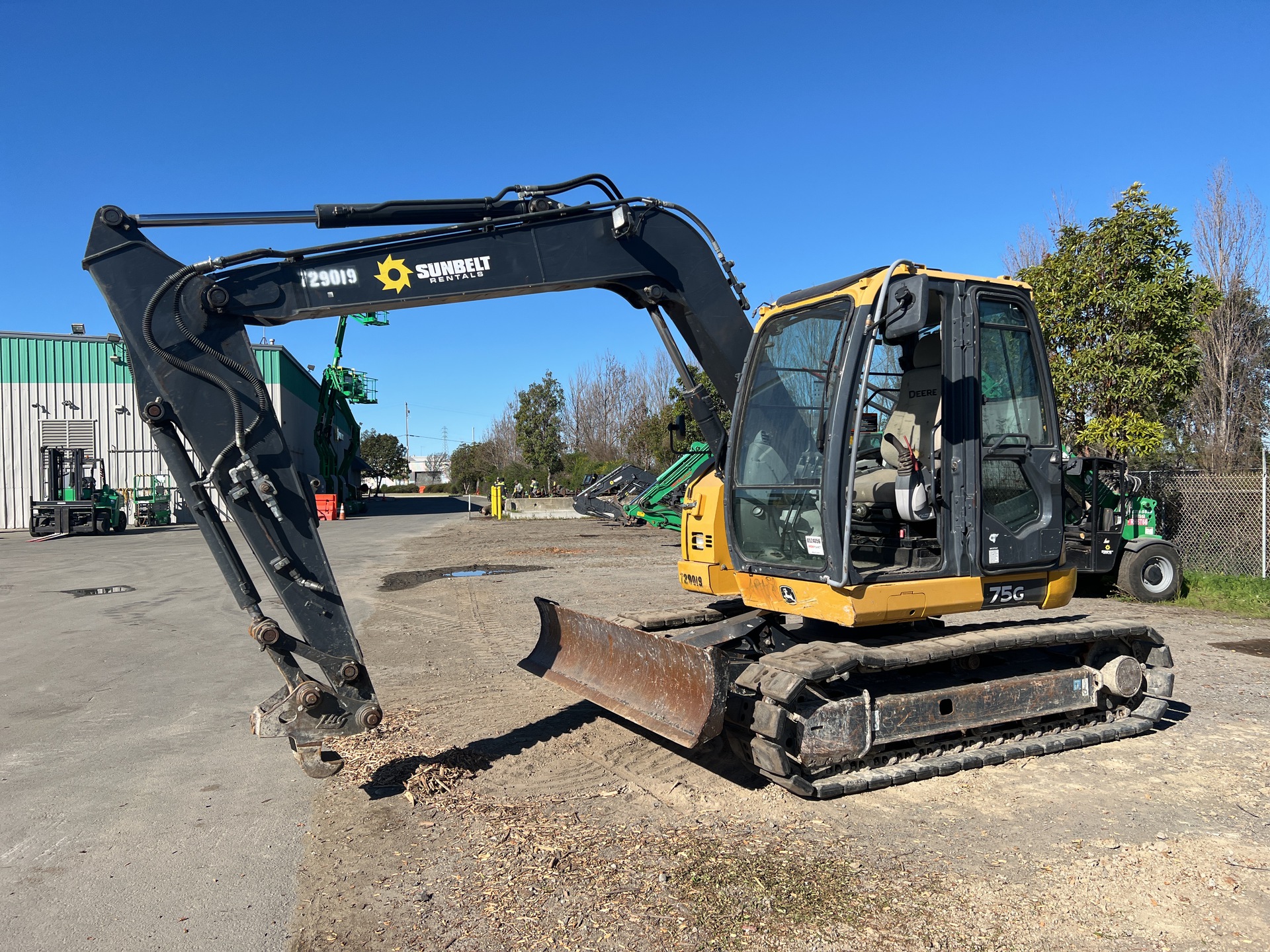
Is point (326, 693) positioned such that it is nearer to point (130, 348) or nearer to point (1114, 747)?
point (130, 348)

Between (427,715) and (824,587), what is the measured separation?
348 centimetres

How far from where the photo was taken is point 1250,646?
30.6 feet

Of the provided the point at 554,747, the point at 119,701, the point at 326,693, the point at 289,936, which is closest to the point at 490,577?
the point at 119,701

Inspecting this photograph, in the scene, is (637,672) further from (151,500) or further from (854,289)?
(151,500)

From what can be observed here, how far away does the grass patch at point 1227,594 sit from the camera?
1156 cm

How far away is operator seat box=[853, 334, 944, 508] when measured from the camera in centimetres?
565

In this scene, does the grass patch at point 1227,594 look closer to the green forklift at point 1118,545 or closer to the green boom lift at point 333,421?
A: the green forklift at point 1118,545

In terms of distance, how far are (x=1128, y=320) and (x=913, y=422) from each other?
9.57 m

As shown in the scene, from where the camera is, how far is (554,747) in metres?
6.00

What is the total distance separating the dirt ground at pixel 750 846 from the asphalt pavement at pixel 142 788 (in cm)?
36

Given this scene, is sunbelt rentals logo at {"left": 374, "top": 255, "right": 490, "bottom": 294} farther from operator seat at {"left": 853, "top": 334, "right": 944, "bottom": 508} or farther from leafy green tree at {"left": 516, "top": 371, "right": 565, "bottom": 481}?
leafy green tree at {"left": 516, "top": 371, "right": 565, "bottom": 481}

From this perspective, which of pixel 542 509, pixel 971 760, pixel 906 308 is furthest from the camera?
pixel 542 509

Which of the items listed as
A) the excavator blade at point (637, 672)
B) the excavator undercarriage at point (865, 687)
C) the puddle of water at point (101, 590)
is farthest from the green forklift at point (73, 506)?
the excavator undercarriage at point (865, 687)

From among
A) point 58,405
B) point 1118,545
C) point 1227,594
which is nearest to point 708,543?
point 1118,545
